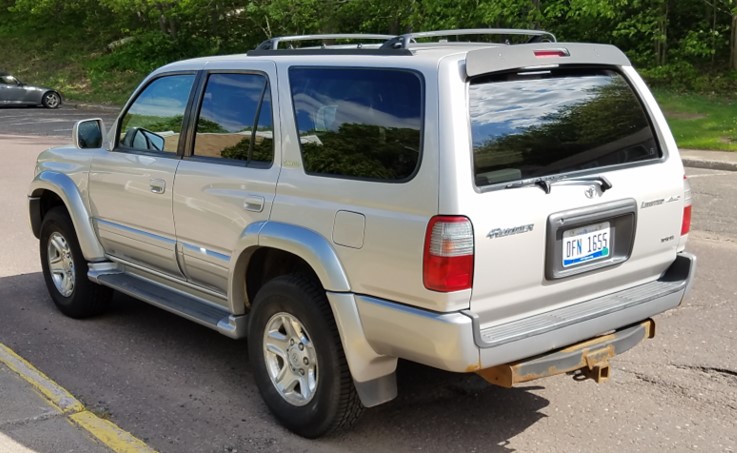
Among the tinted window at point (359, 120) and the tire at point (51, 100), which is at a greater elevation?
the tinted window at point (359, 120)

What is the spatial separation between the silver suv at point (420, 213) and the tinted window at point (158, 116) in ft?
0.51

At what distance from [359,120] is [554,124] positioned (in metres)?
0.92

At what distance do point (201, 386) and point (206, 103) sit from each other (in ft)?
5.44

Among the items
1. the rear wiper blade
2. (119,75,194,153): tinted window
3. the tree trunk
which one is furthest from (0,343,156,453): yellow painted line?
the tree trunk

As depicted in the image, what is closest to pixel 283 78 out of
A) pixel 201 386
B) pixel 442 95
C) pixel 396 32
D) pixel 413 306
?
pixel 442 95

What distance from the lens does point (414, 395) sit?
4656mm

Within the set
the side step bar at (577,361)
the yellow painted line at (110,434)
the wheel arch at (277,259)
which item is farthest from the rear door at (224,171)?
the side step bar at (577,361)

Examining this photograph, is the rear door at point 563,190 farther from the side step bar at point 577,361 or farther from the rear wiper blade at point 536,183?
the side step bar at point 577,361

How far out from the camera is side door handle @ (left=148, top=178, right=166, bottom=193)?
16.5ft

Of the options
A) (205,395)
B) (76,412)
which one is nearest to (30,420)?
(76,412)

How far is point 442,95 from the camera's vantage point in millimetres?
3549

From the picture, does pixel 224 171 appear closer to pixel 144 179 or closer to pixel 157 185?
pixel 157 185

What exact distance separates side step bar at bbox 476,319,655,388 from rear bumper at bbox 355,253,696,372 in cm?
4

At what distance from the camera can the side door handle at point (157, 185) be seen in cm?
502
